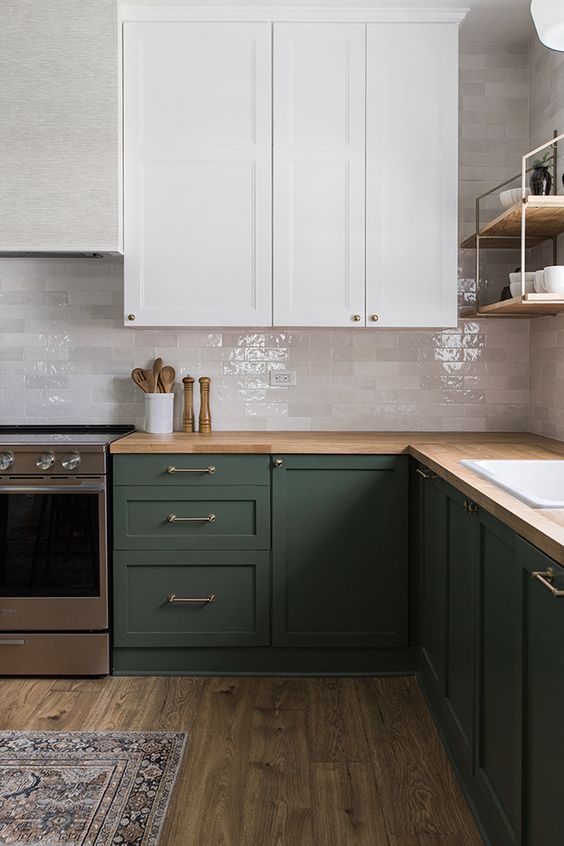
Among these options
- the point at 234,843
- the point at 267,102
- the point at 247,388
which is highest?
the point at 267,102

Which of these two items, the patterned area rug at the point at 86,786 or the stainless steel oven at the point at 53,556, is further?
the stainless steel oven at the point at 53,556

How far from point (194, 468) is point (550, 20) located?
1.82 metres

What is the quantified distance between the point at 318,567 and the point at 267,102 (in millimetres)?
1842

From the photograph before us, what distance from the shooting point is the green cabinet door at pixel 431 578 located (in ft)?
7.52

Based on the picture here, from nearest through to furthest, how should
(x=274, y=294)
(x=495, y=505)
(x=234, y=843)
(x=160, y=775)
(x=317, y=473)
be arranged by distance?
(x=495, y=505) < (x=234, y=843) < (x=160, y=775) < (x=317, y=473) < (x=274, y=294)

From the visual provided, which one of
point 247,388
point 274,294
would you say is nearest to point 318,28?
point 274,294

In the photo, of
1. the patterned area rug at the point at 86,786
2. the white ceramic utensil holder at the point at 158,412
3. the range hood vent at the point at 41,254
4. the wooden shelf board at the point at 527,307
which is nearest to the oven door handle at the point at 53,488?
the white ceramic utensil holder at the point at 158,412

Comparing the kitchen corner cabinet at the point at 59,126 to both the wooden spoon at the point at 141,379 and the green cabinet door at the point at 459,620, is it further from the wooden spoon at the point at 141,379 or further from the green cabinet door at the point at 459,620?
the green cabinet door at the point at 459,620

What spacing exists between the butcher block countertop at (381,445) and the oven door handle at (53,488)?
158 millimetres

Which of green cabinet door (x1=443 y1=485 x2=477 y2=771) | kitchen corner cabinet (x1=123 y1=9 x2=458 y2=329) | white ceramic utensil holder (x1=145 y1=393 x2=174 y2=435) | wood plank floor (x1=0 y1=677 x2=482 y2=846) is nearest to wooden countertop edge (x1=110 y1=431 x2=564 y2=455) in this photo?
white ceramic utensil holder (x1=145 y1=393 x2=174 y2=435)

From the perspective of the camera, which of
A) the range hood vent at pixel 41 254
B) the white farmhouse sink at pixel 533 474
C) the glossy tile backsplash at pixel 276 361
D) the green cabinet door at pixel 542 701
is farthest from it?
the glossy tile backsplash at pixel 276 361

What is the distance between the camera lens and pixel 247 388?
10.9 feet

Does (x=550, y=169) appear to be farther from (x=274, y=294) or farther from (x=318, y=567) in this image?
(x=318, y=567)

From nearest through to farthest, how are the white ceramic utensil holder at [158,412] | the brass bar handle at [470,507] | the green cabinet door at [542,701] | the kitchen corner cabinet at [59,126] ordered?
the green cabinet door at [542,701] → the brass bar handle at [470,507] → the kitchen corner cabinet at [59,126] → the white ceramic utensil holder at [158,412]
